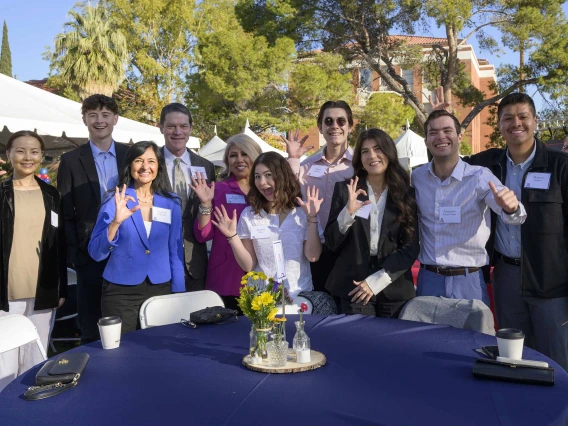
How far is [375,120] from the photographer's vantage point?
22.1m

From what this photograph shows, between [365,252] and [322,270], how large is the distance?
0.44 metres

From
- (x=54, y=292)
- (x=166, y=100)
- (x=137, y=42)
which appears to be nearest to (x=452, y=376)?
(x=54, y=292)

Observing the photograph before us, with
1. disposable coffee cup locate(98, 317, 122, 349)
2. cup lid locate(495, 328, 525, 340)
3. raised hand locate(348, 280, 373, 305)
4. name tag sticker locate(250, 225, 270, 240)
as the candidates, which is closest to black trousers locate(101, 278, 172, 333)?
name tag sticker locate(250, 225, 270, 240)

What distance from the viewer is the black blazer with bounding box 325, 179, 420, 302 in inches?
116

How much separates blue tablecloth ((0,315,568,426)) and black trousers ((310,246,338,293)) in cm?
112

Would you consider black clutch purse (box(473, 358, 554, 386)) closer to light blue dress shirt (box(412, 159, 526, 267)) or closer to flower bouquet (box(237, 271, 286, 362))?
flower bouquet (box(237, 271, 286, 362))

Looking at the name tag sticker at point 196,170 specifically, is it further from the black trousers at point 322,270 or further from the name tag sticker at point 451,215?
the name tag sticker at point 451,215

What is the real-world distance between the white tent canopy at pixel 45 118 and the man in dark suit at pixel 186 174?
2698 millimetres

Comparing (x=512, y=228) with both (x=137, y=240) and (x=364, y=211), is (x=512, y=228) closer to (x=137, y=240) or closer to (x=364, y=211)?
(x=364, y=211)

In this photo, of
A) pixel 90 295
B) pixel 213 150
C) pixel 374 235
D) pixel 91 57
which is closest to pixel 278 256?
pixel 374 235

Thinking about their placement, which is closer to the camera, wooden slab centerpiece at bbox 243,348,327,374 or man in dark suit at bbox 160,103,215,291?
wooden slab centerpiece at bbox 243,348,327,374

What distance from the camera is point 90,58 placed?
20.1m

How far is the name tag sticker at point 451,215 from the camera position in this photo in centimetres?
296

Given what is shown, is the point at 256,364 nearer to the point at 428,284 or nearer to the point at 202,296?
the point at 202,296
